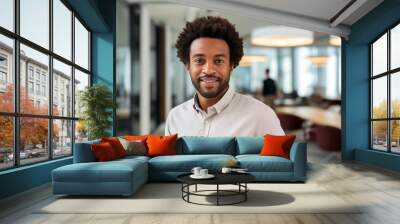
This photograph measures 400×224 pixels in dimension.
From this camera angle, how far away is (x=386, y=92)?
9094 mm

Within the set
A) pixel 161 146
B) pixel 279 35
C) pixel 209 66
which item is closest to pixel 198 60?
pixel 209 66

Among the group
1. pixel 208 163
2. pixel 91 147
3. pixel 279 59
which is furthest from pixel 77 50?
pixel 279 59

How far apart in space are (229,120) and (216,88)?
0.61 metres

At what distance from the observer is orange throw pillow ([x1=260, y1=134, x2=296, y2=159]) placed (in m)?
6.76

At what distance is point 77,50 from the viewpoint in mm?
8594

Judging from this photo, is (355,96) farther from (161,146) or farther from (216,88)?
(161,146)

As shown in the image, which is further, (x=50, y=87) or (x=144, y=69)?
(x=144, y=69)

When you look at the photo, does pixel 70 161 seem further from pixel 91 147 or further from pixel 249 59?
pixel 249 59

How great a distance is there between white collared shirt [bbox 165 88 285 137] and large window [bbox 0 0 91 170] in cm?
191

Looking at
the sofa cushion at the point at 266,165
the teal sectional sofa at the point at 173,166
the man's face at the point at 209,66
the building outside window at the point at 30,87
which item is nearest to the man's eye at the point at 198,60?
the man's face at the point at 209,66

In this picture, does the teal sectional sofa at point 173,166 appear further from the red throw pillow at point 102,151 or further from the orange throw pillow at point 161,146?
the orange throw pillow at point 161,146

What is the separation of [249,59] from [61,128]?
1354cm

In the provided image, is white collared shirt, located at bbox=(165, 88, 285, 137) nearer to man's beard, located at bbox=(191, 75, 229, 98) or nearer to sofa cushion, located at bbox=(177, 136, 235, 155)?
man's beard, located at bbox=(191, 75, 229, 98)

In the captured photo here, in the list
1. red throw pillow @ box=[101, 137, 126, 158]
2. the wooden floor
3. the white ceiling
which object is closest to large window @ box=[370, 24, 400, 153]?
the white ceiling
